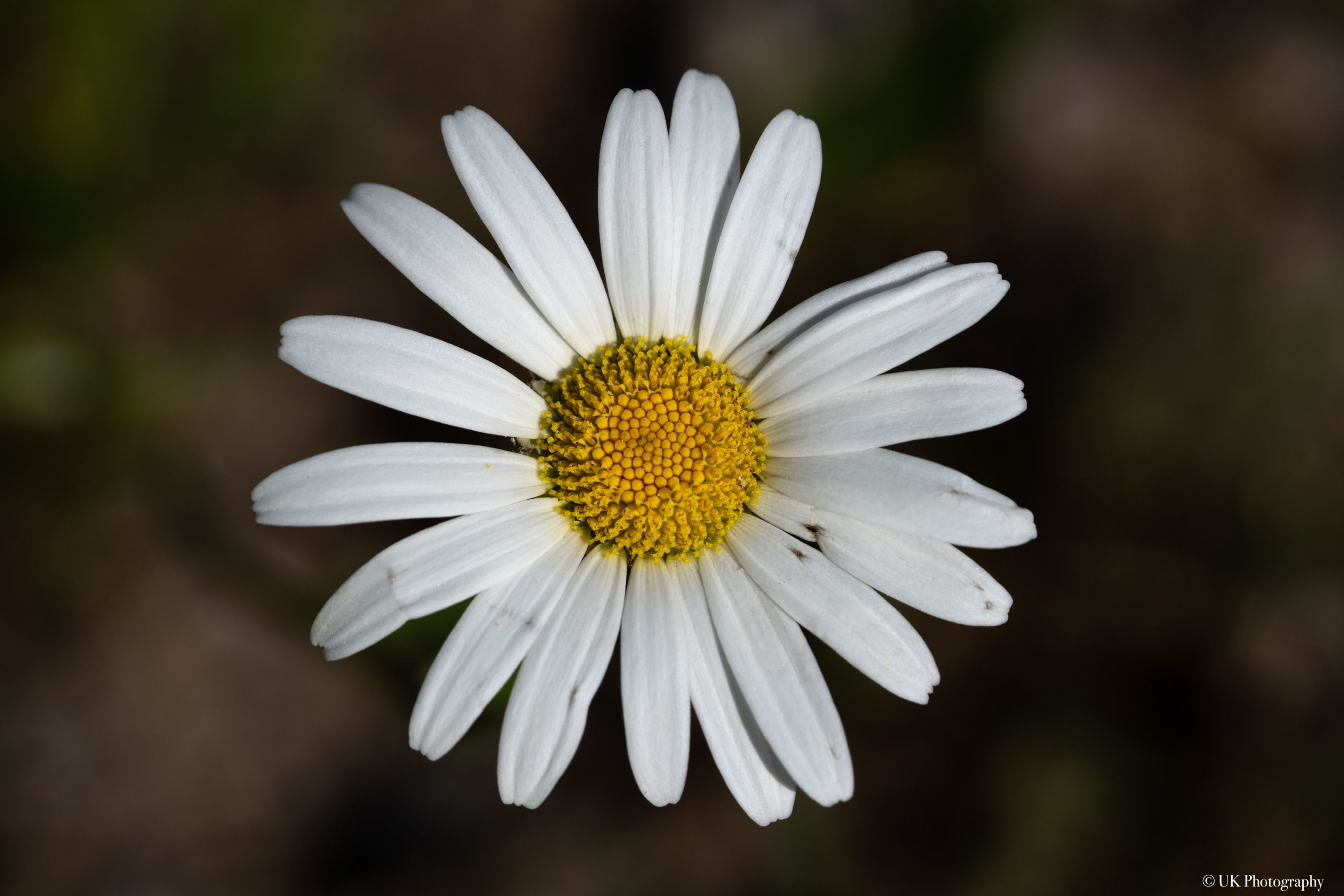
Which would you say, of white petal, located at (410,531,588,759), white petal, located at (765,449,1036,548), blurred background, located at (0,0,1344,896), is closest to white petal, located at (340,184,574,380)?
white petal, located at (410,531,588,759)

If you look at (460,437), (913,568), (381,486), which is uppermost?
(460,437)

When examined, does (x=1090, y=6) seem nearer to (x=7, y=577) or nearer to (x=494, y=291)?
(x=494, y=291)

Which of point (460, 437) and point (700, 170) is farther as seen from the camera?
point (460, 437)

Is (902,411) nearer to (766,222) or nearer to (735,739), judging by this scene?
(766,222)

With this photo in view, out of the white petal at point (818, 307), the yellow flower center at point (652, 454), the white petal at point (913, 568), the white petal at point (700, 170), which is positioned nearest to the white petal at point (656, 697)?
the yellow flower center at point (652, 454)

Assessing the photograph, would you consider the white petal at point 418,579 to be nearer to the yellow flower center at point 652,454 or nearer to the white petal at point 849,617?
the yellow flower center at point 652,454

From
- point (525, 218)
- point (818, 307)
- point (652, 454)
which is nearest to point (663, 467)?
point (652, 454)
